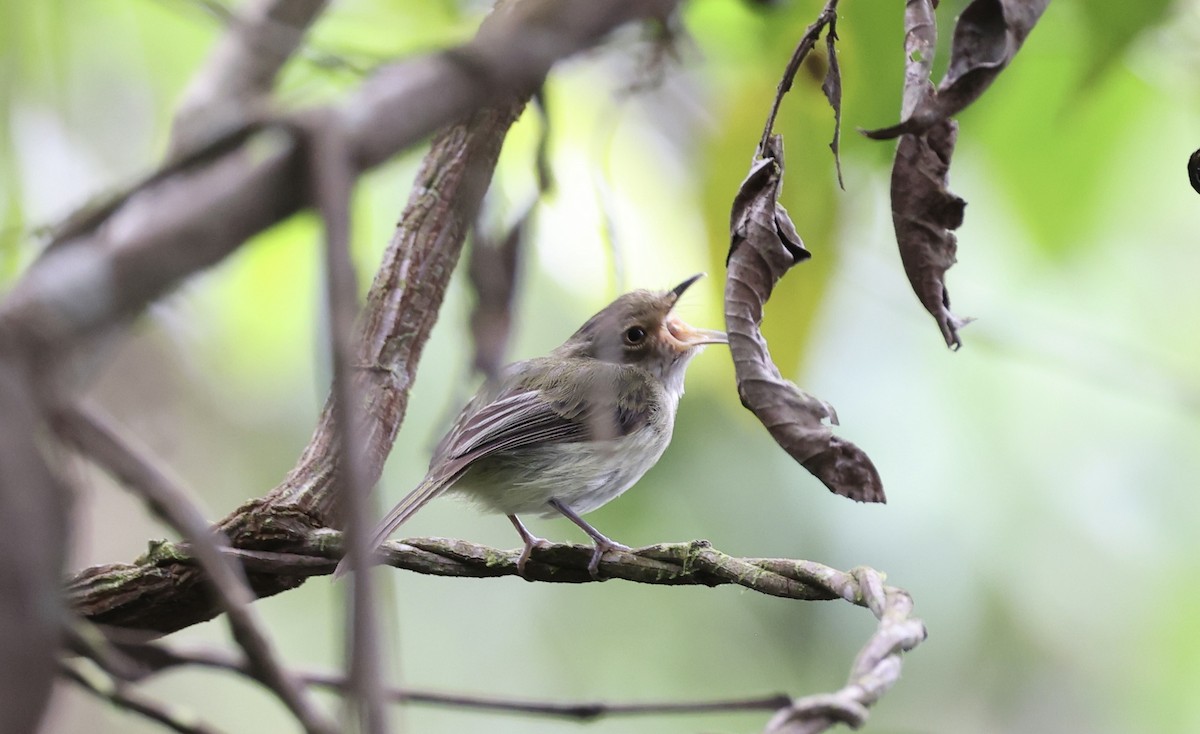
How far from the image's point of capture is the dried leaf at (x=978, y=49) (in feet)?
5.39

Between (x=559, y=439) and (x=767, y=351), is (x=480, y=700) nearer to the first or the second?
(x=767, y=351)

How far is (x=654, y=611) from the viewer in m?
5.98

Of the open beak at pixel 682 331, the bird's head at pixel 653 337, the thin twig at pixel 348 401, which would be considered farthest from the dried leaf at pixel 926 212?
the bird's head at pixel 653 337

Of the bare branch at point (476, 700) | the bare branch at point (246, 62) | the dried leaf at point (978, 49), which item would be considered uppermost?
the bare branch at point (246, 62)

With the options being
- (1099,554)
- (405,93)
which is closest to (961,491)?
(1099,554)

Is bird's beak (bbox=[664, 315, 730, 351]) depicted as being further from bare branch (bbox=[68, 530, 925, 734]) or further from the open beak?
bare branch (bbox=[68, 530, 925, 734])

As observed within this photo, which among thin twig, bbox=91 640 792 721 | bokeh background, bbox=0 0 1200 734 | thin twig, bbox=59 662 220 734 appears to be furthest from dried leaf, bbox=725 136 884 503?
thin twig, bbox=59 662 220 734

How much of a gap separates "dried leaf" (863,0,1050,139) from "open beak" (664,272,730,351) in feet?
8.08

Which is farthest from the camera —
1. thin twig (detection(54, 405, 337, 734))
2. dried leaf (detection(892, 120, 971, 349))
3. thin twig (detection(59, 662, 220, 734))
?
dried leaf (detection(892, 120, 971, 349))

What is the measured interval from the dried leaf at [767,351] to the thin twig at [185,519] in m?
0.96

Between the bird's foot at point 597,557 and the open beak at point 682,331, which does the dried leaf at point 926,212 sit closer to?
the bird's foot at point 597,557

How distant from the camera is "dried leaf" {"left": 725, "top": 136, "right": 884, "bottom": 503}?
5.72 ft

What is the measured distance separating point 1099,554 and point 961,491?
78 cm

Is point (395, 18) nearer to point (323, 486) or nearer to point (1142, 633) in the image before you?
point (323, 486)
